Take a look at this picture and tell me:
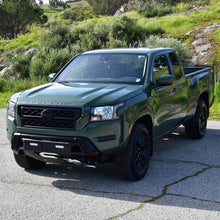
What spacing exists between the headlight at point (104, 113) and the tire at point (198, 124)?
3346mm

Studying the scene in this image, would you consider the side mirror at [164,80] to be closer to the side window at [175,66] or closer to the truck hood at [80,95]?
the truck hood at [80,95]

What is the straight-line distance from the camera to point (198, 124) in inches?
319

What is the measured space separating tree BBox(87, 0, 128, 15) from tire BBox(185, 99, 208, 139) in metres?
53.3

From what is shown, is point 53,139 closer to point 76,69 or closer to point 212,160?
point 76,69

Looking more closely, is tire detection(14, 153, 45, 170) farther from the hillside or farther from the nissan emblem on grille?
the hillside

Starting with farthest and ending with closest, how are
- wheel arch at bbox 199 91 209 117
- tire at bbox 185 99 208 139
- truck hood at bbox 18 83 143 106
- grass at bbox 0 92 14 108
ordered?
grass at bbox 0 92 14 108, wheel arch at bbox 199 91 209 117, tire at bbox 185 99 208 139, truck hood at bbox 18 83 143 106

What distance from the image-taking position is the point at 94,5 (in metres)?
62.5

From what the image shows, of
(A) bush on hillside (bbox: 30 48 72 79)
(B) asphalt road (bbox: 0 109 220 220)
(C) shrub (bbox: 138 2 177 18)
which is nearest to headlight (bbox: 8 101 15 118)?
(B) asphalt road (bbox: 0 109 220 220)

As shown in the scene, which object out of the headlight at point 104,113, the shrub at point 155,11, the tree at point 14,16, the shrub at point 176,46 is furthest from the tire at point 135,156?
the tree at point 14,16

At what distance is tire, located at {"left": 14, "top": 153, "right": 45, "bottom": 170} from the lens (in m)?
5.95

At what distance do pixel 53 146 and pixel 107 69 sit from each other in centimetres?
183

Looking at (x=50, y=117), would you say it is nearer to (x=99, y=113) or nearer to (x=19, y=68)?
(x=99, y=113)

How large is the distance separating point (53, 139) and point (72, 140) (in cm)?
27

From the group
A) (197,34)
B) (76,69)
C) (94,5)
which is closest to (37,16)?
(94,5)
